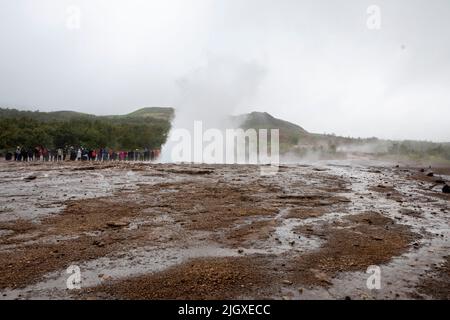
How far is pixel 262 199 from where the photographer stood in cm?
1436

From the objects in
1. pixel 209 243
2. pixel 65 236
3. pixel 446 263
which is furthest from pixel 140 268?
pixel 446 263

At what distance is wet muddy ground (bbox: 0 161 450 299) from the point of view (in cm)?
598

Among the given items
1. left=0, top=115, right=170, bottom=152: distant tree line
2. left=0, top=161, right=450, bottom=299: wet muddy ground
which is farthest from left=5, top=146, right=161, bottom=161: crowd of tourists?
left=0, top=161, right=450, bottom=299: wet muddy ground

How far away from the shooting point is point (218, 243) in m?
8.43

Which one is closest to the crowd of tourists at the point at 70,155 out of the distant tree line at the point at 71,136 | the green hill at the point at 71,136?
the green hill at the point at 71,136

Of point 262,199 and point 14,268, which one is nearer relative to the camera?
point 14,268

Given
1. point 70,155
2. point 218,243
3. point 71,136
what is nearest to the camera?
point 218,243

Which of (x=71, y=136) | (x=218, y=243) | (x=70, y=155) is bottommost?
(x=218, y=243)

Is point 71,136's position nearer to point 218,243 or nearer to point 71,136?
point 71,136

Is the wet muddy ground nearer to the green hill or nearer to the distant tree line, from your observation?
the green hill

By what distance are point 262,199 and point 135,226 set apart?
5899mm

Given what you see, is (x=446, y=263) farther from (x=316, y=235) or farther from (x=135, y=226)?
(x=135, y=226)

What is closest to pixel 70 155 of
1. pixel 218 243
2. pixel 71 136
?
pixel 71 136

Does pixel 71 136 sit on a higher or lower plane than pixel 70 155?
higher
